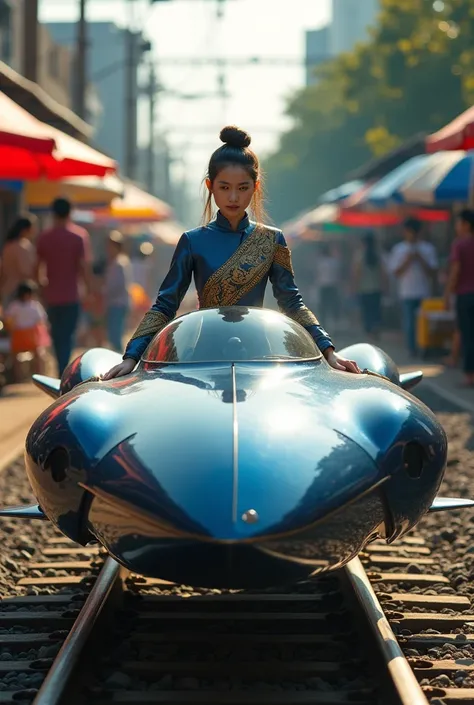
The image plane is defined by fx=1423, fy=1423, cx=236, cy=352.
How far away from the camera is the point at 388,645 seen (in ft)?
15.9

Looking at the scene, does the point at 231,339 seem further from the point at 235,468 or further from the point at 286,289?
the point at 235,468

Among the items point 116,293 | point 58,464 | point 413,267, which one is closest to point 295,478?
point 58,464

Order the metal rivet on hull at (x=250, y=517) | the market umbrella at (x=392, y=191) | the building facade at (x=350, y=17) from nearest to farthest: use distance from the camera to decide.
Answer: the metal rivet on hull at (x=250, y=517) → the market umbrella at (x=392, y=191) → the building facade at (x=350, y=17)

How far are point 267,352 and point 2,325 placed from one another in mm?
10913

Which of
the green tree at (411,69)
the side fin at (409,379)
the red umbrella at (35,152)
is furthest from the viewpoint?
the green tree at (411,69)

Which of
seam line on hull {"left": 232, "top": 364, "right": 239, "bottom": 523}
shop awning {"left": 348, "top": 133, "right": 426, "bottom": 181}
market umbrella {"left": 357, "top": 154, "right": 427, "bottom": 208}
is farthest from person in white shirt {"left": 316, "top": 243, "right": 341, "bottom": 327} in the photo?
seam line on hull {"left": 232, "top": 364, "right": 239, "bottom": 523}

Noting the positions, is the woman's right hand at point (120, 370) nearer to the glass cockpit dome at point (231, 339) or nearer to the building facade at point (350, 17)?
the glass cockpit dome at point (231, 339)

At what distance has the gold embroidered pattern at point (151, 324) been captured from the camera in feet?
19.9

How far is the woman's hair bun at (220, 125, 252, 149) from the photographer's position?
605cm

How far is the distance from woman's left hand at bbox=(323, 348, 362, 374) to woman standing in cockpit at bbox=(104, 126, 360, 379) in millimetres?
13

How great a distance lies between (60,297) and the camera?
519 inches

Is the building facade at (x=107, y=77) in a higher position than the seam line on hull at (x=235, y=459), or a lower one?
higher

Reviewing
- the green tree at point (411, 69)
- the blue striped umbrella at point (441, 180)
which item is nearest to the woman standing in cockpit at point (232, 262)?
the blue striped umbrella at point (441, 180)

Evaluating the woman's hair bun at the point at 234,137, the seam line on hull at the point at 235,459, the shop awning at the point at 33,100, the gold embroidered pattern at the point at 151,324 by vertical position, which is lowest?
the seam line on hull at the point at 235,459
